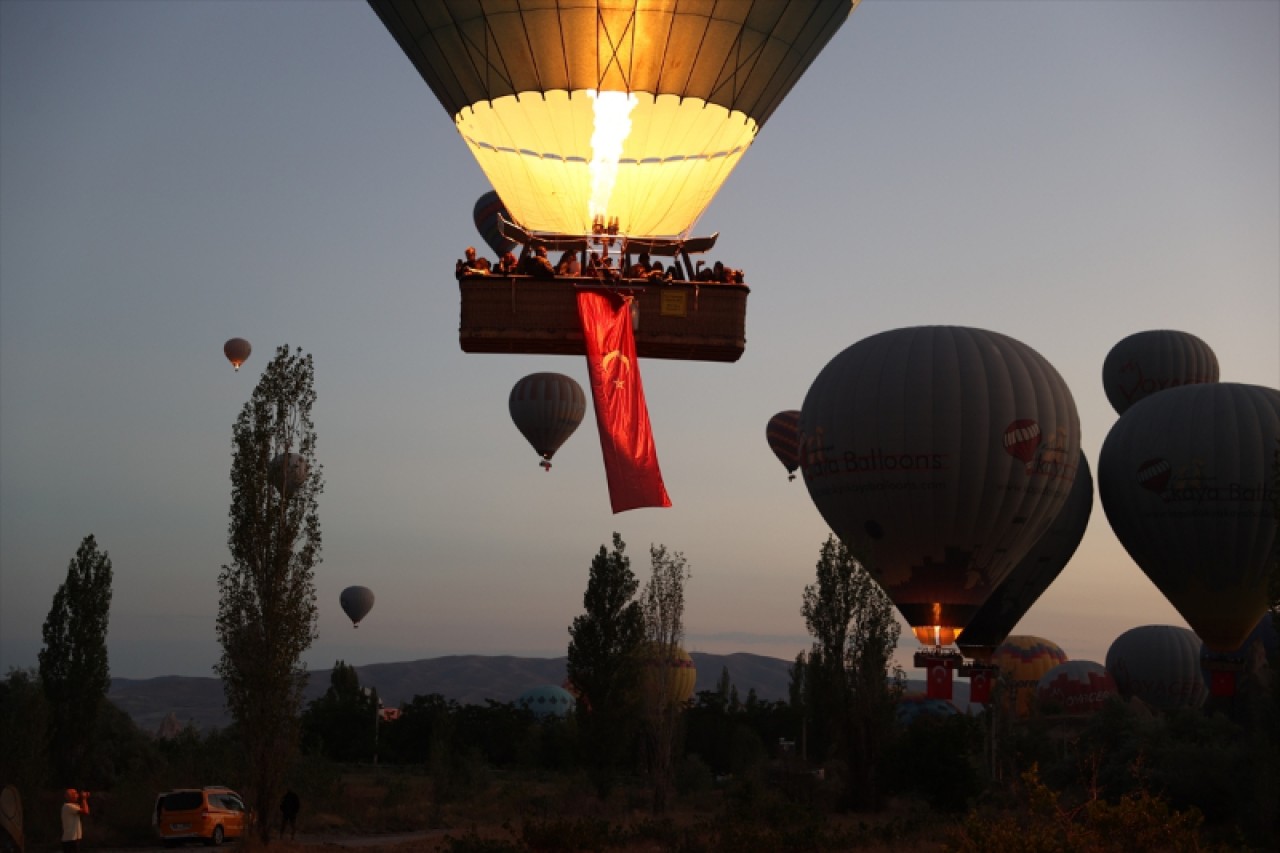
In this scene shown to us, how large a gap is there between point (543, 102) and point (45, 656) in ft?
80.8

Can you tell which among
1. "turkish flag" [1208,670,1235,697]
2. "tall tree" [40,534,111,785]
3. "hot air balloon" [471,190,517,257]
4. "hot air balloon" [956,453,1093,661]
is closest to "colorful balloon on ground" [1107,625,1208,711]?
"turkish flag" [1208,670,1235,697]

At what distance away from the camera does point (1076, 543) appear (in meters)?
43.8

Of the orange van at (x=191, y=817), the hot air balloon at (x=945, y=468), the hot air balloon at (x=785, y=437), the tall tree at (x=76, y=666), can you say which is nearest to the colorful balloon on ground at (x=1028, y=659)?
the hot air balloon at (x=785, y=437)

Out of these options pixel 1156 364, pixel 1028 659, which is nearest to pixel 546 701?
pixel 1028 659

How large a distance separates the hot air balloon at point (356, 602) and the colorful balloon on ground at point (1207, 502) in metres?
44.6

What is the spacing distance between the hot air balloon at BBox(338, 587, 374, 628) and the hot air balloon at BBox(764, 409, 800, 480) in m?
26.1

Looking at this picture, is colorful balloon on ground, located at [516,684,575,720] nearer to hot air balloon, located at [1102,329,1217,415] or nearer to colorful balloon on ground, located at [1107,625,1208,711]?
colorful balloon on ground, located at [1107,625,1208,711]

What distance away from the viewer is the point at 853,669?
3491 cm

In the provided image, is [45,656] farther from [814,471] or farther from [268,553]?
[814,471]

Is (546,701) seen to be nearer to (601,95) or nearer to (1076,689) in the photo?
(1076,689)

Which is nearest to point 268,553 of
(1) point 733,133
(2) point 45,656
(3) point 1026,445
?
(1) point 733,133

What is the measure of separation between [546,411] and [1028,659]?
31481mm

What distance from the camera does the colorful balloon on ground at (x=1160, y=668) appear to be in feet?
197

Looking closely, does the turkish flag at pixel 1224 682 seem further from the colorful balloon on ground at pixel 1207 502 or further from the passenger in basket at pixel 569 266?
the passenger in basket at pixel 569 266
